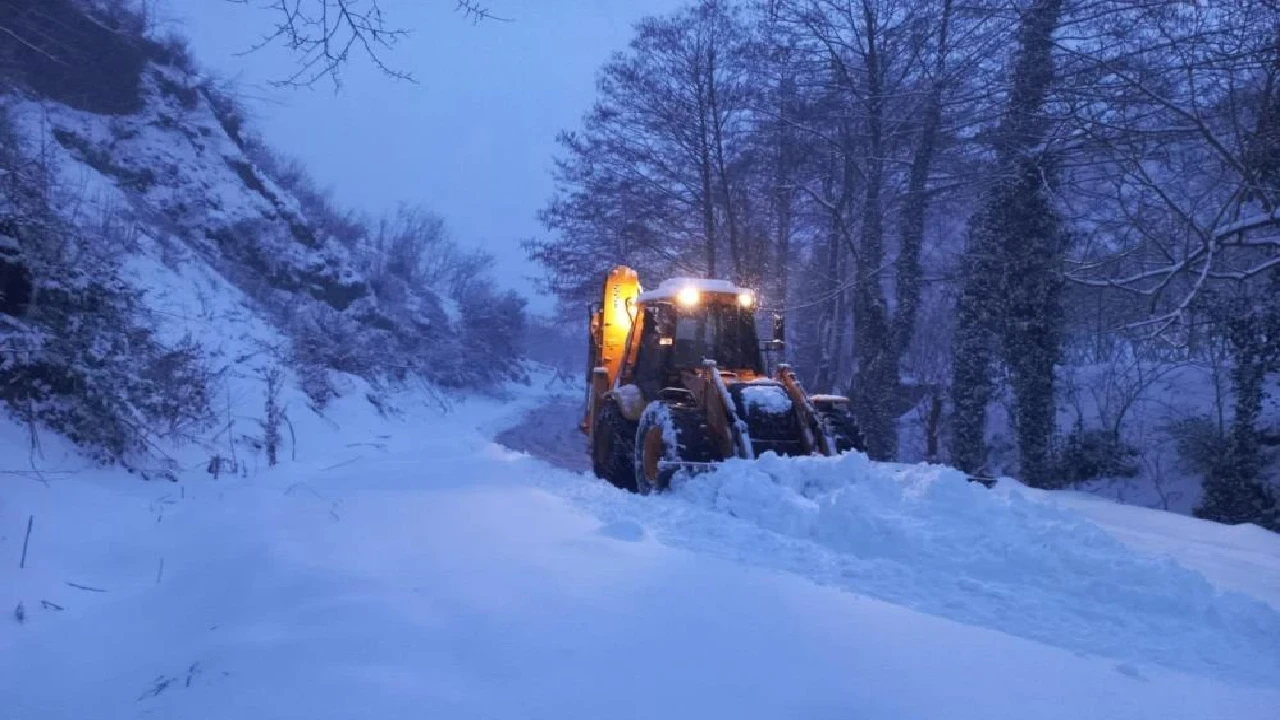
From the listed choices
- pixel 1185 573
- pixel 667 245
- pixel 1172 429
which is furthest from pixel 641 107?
pixel 1185 573

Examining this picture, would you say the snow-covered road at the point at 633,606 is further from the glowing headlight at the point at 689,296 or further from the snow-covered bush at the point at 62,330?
the glowing headlight at the point at 689,296

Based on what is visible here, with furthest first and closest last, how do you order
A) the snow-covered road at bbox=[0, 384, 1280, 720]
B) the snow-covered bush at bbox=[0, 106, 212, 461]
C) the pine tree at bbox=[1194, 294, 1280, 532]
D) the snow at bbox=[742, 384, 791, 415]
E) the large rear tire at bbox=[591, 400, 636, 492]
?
the pine tree at bbox=[1194, 294, 1280, 532] → the large rear tire at bbox=[591, 400, 636, 492] → the snow at bbox=[742, 384, 791, 415] → the snow-covered bush at bbox=[0, 106, 212, 461] → the snow-covered road at bbox=[0, 384, 1280, 720]

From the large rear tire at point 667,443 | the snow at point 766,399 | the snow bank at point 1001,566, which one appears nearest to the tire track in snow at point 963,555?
the snow bank at point 1001,566

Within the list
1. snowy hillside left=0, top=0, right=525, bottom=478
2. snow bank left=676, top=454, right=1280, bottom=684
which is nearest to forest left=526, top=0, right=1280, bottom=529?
snow bank left=676, top=454, right=1280, bottom=684

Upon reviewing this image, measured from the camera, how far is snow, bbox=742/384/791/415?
8.95 m

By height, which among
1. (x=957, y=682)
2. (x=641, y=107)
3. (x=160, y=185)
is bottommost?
(x=957, y=682)

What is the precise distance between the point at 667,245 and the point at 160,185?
1351 centimetres

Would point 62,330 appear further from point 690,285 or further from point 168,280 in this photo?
point 168,280

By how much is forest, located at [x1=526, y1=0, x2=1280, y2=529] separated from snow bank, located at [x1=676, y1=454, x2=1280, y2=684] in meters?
2.50

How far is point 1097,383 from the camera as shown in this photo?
16.9 metres

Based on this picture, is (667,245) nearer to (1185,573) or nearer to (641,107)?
(641,107)

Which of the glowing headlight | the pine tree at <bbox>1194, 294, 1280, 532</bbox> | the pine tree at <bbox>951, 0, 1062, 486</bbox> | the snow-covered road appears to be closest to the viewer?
the snow-covered road

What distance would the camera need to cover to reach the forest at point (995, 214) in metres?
7.63

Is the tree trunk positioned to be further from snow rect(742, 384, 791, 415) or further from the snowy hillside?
the snowy hillside
